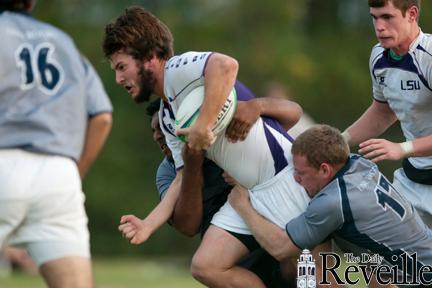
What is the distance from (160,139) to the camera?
7258 millimetres

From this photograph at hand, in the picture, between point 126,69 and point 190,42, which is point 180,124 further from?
point 190,42

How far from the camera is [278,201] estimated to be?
6605 mm

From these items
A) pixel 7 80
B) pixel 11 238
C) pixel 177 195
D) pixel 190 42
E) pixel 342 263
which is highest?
pixel 7 80

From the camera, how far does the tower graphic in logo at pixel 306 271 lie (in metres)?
6.46

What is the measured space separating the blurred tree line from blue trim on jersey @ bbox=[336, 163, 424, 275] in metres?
13.7

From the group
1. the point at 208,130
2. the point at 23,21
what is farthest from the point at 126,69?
the point at 23,21

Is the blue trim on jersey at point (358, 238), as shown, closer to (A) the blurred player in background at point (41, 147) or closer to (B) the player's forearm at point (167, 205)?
(B) the player's forearm at point (167, 205)

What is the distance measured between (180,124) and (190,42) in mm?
17188

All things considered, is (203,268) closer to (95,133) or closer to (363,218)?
(363,218)

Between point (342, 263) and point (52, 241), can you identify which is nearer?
point (52, 241)

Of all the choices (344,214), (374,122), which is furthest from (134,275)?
(344,214)

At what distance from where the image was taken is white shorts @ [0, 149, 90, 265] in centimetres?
527

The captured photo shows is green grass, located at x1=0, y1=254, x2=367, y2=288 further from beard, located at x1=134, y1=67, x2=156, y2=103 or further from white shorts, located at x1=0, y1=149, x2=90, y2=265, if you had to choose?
white shorts, located at x1=0, y1=149, x2=90, y2=265

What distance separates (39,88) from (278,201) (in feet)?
6.03
